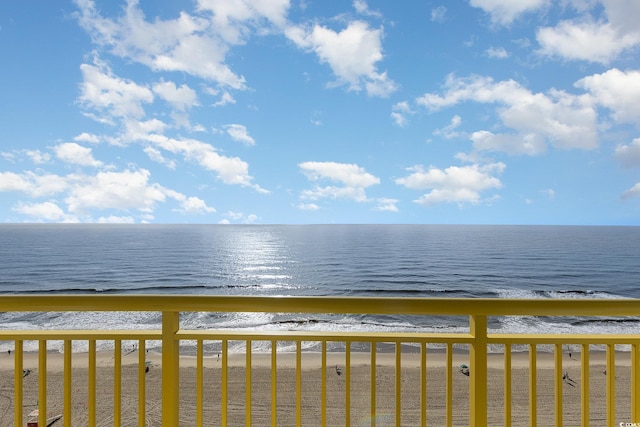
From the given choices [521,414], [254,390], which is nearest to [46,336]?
[254,390]

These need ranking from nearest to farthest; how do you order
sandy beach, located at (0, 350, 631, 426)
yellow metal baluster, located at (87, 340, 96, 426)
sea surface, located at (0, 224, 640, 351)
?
yellow metal baluster, located at (87, 340, 96, 426)
sandy beach, located at (0, 350, 631, 426)
sea surface, located at (0, 224, 640, 351)

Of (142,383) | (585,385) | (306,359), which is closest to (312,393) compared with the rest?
(306,359)

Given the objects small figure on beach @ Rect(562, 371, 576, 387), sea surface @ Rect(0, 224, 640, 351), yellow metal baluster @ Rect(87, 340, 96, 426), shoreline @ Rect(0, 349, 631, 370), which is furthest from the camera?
sea surface @ Rect(0, 224, 640, 351)

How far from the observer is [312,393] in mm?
6949

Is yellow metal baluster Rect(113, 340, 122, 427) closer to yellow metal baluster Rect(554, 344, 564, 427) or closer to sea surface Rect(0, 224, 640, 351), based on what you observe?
yellow metal baluster Rect(554, 344, 564, 427)

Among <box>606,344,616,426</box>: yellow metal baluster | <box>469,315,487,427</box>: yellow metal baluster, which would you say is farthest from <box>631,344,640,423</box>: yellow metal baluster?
<box>469,315,487,427</box>: yellow metal baluster

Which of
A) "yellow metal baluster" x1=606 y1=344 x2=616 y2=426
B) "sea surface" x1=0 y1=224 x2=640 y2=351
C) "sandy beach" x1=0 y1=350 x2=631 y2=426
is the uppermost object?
"yellow metal baluster" x1=606 y1=344 x2=616 y2=426

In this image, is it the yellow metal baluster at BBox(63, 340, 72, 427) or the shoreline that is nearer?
the yellow metal baluster at BBox(63, 340, 72, 427)

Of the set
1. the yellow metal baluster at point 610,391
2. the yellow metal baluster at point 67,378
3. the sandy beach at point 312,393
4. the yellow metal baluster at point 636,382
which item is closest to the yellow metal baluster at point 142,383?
the yellow metal baluster at point 67,378

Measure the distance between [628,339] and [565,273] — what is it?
99.1ft

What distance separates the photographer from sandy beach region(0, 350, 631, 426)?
240 inches

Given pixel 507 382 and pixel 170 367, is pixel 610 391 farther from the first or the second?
pixel 170 367

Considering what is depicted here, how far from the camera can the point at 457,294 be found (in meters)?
18.5

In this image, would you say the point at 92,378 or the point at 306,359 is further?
the point at 306,359
